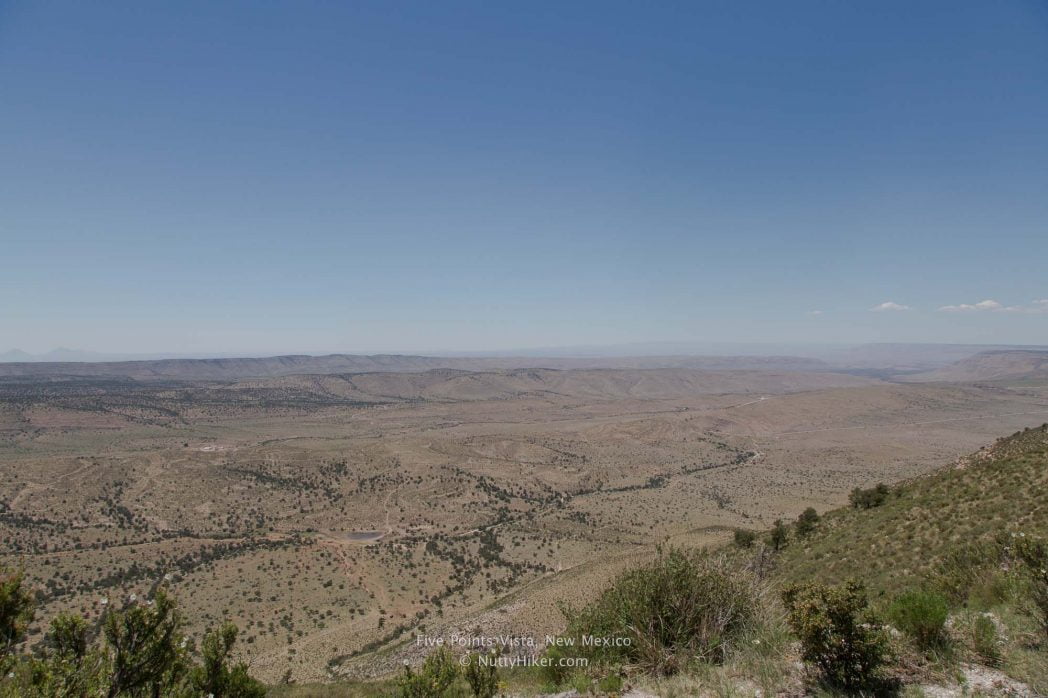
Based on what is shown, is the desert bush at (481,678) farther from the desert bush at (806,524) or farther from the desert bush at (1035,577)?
the desert bush at (806,524)

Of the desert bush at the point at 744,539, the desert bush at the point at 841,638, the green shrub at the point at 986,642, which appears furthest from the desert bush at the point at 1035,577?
the desert bush at the point at 744,539

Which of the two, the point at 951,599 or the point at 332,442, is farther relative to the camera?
the point at 332,442

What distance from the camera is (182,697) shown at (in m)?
5.60

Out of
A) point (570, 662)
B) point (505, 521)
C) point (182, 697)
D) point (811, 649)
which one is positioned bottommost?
point (505, 521)

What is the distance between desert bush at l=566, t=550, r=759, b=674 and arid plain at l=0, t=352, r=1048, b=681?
660cm

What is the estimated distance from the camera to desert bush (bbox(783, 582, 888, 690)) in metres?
5.27

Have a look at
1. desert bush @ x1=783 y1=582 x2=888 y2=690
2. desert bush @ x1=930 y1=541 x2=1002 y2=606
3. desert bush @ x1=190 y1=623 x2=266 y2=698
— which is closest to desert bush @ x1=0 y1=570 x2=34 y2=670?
desert bush @ x1=190 y1=623 x2=266 y2=698

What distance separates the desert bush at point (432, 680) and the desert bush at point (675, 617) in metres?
2.44

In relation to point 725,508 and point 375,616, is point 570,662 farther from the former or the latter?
point 725,508

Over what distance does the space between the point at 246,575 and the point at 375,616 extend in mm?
12117

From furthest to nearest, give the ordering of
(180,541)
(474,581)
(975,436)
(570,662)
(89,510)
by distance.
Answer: (975,436) < (89,510) < (180,541) < (474,581) < (570,662)

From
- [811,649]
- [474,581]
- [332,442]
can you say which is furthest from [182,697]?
[332,442]

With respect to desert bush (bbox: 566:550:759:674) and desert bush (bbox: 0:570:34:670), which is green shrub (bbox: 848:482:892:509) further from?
desert bush (bbox: 0:570:34:670)

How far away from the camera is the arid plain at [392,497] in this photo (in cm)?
2786
